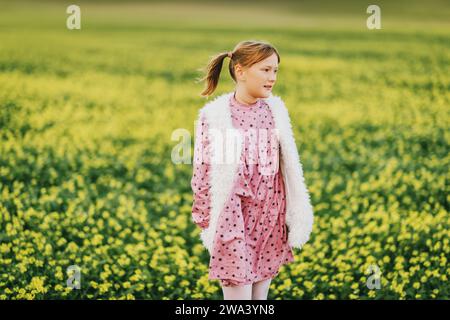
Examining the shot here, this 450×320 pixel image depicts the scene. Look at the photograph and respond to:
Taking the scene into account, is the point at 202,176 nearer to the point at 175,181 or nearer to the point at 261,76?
the point at 261,76

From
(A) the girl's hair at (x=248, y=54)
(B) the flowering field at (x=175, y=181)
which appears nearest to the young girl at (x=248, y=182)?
(A) the girl's hair at (x=248, y=54)

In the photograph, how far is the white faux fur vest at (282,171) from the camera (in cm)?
397

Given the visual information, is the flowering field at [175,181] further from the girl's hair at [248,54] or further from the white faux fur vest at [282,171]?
the girl's hair at [248,54]

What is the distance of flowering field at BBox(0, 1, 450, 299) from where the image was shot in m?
6.11

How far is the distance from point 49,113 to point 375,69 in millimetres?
9431

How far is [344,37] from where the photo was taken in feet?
95.8

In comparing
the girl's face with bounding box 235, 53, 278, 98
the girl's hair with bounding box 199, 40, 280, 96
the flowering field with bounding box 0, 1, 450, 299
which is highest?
the girl's hair with bounding box 199, 40, 280, 96

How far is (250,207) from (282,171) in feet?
1.00

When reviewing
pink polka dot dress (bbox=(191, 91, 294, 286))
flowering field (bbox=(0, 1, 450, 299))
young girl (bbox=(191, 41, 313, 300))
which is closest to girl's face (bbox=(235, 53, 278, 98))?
young girl (bbox=(191, 41, 313, 300))

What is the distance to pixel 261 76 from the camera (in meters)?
3.99

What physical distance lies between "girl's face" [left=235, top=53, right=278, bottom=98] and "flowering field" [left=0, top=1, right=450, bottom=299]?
94.6 inches

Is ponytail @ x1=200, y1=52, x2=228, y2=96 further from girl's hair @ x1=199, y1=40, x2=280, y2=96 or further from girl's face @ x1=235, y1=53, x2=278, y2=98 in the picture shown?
girl's face @ x1=235, y1=53, x2=278, y2=98

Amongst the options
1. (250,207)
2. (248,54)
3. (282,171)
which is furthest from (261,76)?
(250,207)

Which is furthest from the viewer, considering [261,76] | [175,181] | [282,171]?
[175,181]
